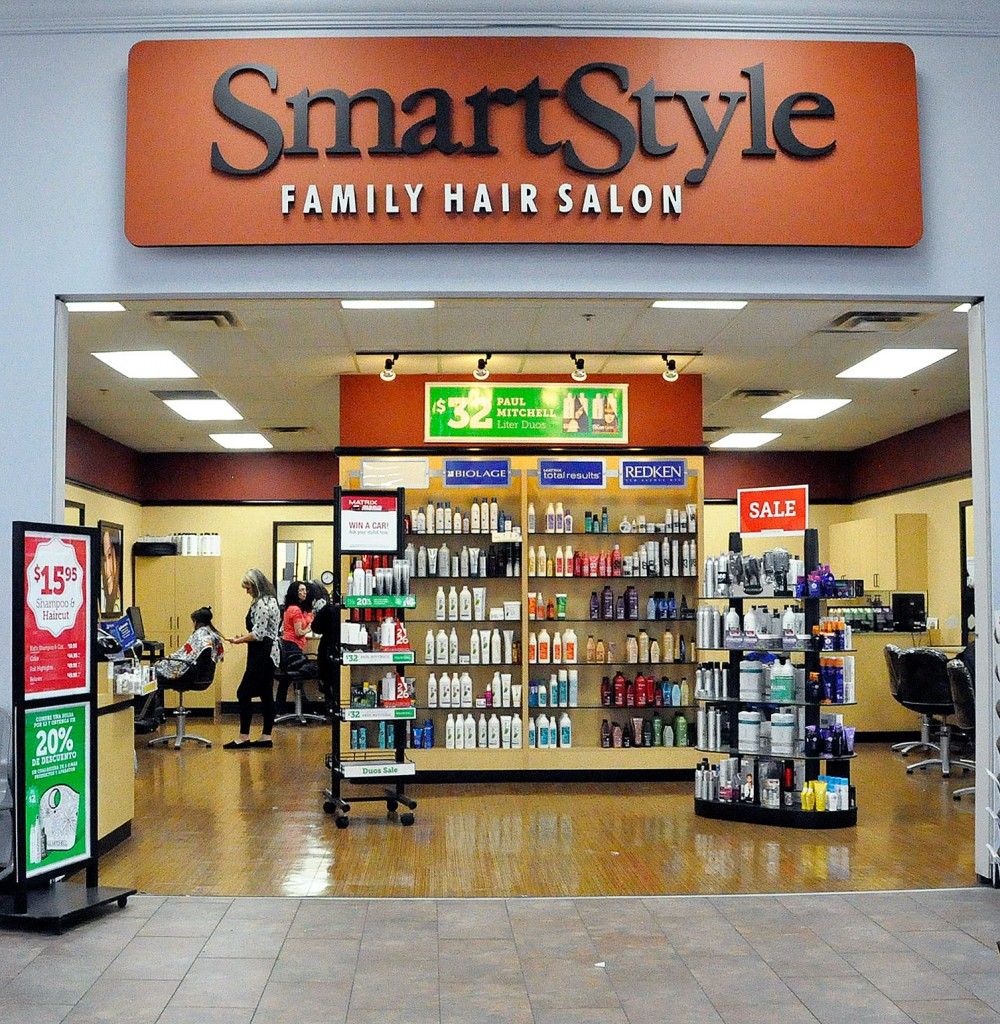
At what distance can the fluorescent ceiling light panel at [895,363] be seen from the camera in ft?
29.7

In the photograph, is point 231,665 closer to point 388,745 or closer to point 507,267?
point 388,745

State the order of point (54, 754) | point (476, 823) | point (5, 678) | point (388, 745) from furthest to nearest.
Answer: point (388, 745), point (476, 823), point (5, 678), point (54, 754)

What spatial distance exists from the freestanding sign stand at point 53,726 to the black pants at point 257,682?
606 centimetres

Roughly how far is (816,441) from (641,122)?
29.5ft

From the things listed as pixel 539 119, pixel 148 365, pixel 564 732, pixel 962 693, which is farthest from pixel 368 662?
pixel 962 693

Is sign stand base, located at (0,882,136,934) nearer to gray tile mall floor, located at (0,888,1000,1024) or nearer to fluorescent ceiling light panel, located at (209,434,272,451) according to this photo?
gray tile mall floor, located at (0,888,1000,1024)

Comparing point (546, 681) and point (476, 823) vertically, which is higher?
point (546, 681)

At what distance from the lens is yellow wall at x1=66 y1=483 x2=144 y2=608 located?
42.1 ft

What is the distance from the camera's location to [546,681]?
9.72m

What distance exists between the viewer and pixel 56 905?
5.24 meters

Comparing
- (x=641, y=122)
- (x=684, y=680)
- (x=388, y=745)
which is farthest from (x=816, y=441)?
(x=641, y=122)

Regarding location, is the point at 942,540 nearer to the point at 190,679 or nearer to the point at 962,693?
the point at 962,693

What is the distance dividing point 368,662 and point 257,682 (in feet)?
15.2

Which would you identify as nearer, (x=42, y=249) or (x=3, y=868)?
(x=3, y=868)
